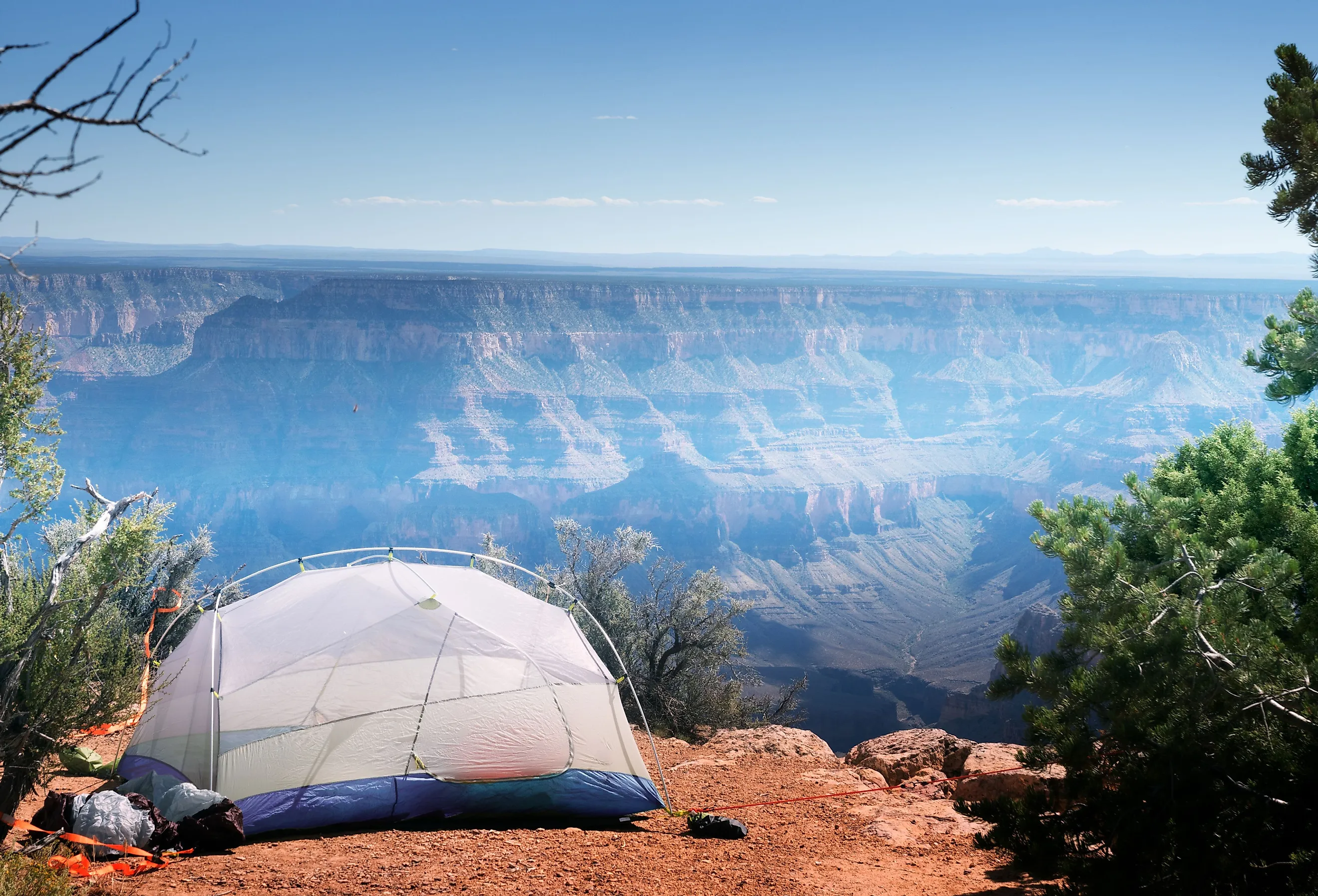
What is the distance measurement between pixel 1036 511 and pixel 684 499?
102 meters

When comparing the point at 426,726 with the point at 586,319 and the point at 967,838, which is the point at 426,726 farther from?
the point at 586,319

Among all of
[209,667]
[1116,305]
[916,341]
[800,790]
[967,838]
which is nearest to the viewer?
[967,838]

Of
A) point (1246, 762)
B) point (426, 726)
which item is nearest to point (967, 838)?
point (1246, 762)

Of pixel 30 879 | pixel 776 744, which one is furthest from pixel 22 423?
pixel 776 744

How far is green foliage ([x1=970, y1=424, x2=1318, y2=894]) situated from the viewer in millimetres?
5371

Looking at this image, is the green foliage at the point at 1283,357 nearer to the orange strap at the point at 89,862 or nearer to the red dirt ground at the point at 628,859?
the red dirt ground at the point at 628,859

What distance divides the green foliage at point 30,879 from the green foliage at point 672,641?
1099cm

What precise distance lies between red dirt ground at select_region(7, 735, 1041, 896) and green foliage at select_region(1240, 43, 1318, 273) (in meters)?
5.54

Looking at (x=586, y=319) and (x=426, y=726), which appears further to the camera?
(x=586, y=319)

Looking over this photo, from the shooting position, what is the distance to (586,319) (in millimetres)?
128250

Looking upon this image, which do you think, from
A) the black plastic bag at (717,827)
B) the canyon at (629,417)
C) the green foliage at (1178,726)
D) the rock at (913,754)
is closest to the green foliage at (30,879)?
the black plastic bag at (717,827)

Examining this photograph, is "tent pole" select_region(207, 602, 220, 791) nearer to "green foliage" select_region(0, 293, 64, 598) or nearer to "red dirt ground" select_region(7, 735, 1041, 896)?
"red dirt ground" select_region(7, 735, 1041, 896)

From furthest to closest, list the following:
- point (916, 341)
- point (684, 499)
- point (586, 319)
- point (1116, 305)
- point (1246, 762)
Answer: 1. point (916, 341)
2. point (1116, 305)
3. point (586, 319)
4. point (684, 499)
5. point (1246, 762)

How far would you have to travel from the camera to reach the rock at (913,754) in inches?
469
